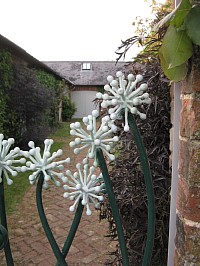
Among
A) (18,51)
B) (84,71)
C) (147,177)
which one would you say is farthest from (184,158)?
(84,71)

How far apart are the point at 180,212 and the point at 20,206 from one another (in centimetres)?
444

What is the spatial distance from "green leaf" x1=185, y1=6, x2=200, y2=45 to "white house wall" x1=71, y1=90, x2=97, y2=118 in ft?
84.2

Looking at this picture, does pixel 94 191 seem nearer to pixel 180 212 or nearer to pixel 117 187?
pixel 180 212

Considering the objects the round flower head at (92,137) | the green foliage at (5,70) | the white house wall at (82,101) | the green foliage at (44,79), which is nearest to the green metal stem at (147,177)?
the round flower head at (92,137)

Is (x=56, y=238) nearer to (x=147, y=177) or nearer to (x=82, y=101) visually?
(x=147, y=177)

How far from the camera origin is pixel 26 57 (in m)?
11.0

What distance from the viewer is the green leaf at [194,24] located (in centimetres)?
67

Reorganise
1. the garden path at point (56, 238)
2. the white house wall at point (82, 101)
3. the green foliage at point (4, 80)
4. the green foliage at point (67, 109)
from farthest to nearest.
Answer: the white house wall at point (82, 101)
the green foliage at point (67, 109)
the green foliage at point (4, 80)
the garden path at point (56, 238)

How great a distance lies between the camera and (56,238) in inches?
147

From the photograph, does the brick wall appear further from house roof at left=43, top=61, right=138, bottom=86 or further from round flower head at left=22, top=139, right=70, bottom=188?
house roof at left=43, top=61, right=138, bottom=86

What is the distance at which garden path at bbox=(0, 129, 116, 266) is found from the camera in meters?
3.25

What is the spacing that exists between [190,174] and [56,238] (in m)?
3.32

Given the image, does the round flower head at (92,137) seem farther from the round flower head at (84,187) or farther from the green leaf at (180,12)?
the green leaf at (180,12)

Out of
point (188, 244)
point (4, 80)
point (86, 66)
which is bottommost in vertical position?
point (188, 244)
